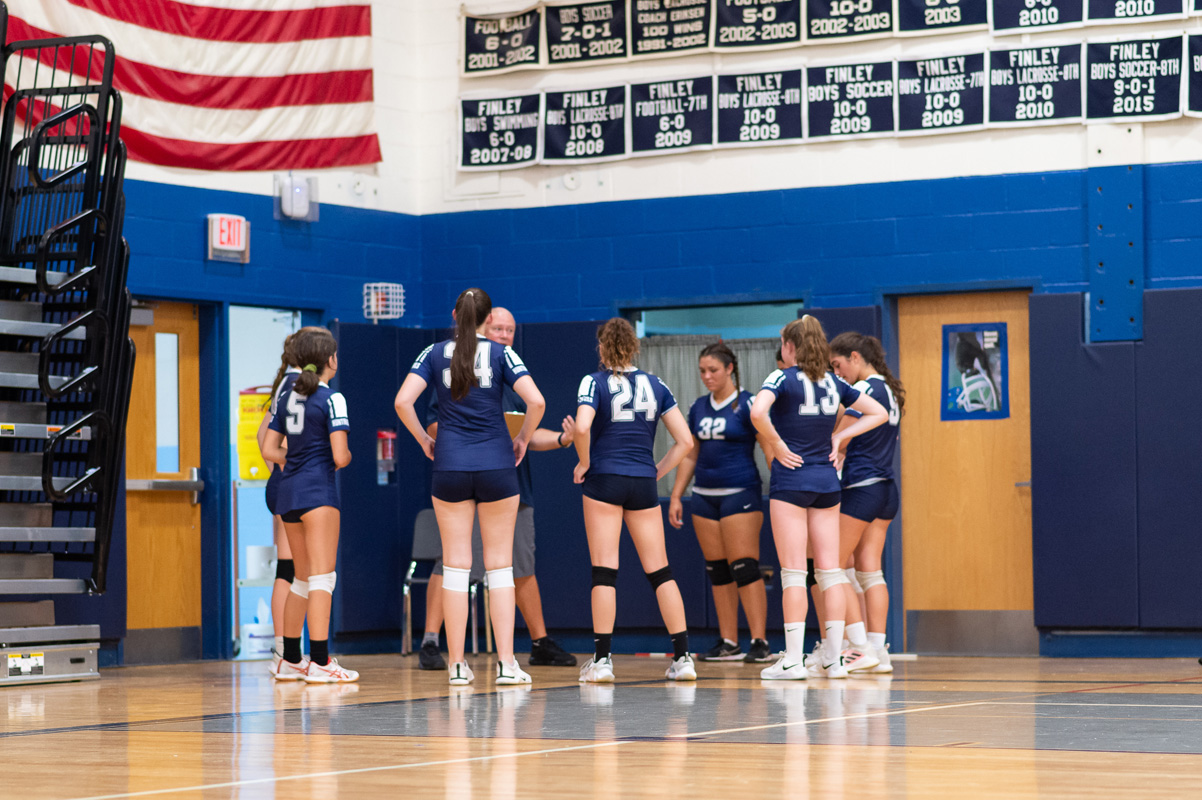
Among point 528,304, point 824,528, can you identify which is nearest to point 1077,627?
point 824,528

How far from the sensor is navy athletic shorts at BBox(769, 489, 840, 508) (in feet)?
26.8

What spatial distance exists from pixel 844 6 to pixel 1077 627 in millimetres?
4326

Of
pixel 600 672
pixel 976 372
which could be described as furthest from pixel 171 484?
pixel 976 372

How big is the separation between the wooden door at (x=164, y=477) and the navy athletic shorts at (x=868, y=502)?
4.66 meters

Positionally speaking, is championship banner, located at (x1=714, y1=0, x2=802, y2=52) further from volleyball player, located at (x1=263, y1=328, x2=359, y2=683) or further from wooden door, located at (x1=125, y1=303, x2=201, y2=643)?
volleyball player, located at (x1=263, y1=328, x2=359, y2=683)

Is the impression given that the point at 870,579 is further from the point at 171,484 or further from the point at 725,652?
the point at 171,484

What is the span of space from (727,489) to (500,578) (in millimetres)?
2306

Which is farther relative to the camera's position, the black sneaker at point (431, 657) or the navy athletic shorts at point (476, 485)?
the black sneaker at point (431, 657)

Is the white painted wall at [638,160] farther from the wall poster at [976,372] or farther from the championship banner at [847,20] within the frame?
the wall poster at [976,372]

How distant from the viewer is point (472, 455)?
793cm

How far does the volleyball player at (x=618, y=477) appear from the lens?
26.8 feet

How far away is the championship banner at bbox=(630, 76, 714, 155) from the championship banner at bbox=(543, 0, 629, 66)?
14.2 inches

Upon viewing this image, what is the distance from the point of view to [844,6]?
11070mm

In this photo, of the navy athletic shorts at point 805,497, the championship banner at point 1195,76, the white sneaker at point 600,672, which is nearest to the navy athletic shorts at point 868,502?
the navy athletic shorts at point 805,497
